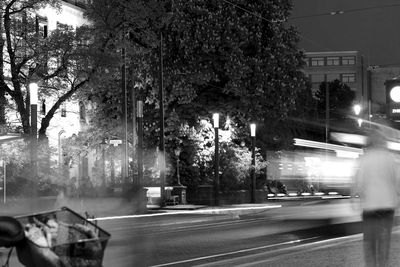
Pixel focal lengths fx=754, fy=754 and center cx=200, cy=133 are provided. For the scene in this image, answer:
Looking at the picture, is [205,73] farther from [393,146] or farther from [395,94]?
[395,94]

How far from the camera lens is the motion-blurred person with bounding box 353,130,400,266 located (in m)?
7.98

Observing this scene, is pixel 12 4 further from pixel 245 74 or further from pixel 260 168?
pixel 260 168

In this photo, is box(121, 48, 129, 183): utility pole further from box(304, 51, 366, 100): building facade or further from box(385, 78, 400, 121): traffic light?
box(304, 51, 366, 100): building facade

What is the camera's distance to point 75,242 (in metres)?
4.44

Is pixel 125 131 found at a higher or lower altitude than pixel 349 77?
lower

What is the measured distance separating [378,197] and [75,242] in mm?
4420

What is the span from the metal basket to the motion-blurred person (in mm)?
4129

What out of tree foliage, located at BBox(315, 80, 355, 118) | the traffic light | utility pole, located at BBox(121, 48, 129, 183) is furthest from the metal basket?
tree foliage, located at BBox(315, 80, 355, 118)

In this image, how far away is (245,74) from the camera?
38031 millimetres

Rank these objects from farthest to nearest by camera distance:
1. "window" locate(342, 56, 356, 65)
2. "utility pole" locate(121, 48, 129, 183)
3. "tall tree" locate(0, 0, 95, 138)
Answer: "window" locate(342, 56, 356, 65) < "utility pole" locate(121, 48, 129, 183) < "tall tree" locate(0, 0, 95, 138)

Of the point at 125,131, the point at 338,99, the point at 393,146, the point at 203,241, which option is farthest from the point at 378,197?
the point at 338,99

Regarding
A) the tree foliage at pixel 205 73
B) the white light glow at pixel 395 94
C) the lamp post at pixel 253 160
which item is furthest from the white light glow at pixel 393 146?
the lamp post at pixel 253 160

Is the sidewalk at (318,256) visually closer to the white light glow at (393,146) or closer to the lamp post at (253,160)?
the white light glow at (393,146)

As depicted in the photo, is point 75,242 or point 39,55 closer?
point 75,242
